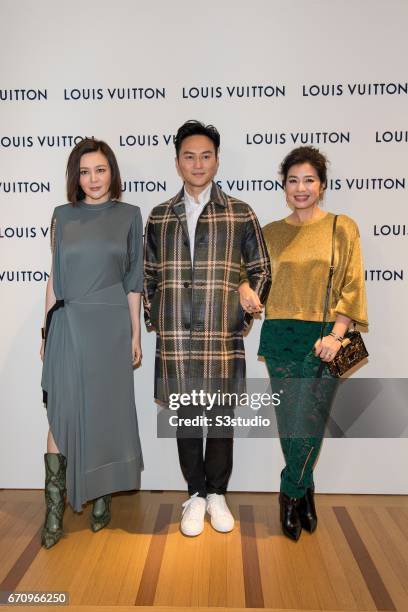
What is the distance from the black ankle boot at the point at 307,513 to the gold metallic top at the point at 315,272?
0.88m

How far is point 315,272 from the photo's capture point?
2.45 m

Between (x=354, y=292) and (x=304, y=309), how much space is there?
→ 232 mm

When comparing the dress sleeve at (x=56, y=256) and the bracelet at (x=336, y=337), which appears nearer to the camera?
the bracelet at (x=336, y=337)

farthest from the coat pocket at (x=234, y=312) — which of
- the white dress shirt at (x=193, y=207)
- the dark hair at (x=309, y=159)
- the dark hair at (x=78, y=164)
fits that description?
the dark hair at (x=78, y=164)

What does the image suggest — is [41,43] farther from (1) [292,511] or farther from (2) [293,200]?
(1) [292,511]

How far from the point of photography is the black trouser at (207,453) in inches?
103

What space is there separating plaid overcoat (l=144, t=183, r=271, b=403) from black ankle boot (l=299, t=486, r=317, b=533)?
69 centimetres

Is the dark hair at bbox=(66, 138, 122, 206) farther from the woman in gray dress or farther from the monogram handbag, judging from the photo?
the monogram handbag

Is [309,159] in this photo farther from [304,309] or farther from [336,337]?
[336,337]

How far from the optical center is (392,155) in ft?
9.62

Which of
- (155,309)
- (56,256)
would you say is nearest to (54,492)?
(155,309)

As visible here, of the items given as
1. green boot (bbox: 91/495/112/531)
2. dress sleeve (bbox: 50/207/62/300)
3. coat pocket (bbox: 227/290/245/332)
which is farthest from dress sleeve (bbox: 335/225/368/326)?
green boot (bbox: 91/495/112/531)

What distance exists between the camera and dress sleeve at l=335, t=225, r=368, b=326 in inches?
94.3

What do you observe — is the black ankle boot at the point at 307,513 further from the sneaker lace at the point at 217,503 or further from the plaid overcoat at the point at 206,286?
the plaid overcoat at the point at 206,286
